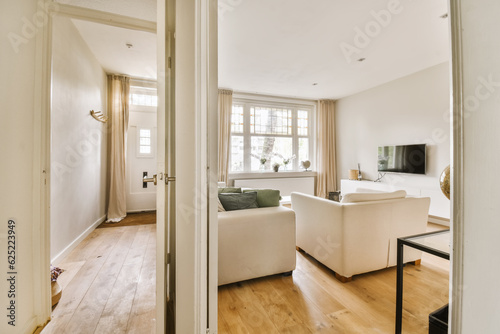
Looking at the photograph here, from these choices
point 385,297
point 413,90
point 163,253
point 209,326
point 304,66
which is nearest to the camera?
point 209,326

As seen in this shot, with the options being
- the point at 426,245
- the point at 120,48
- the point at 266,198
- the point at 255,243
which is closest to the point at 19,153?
the point at 255,243

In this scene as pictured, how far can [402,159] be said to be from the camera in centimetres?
436

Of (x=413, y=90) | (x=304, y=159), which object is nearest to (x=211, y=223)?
(x=413, y=90)

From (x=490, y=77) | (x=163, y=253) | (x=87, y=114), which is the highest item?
(x=87, y=114)

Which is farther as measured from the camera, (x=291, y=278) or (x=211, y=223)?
(x=291, y=278)

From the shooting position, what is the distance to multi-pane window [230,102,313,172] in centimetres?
557

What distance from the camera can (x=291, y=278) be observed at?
7.00ft

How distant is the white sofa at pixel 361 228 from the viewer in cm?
202

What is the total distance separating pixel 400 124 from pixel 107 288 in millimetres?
5314

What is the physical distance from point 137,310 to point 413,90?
530 cm

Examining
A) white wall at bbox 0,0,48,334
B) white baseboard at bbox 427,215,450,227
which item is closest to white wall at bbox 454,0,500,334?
white wall at bbox 0,0,48,334

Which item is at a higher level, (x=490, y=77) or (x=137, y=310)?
(x=490, y=77)

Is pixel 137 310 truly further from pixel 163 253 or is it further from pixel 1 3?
pixel 1 3

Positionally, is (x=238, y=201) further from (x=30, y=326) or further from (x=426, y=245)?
(x=30, y=326)
